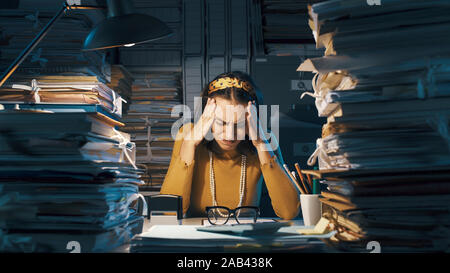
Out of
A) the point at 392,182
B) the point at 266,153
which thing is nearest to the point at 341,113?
the point at 392,182

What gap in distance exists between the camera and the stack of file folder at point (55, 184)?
20.0 inches

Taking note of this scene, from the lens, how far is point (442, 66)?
466 millimetres

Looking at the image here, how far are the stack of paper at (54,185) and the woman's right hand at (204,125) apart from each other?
1165 millimetres

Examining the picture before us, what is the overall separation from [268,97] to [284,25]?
0.54m

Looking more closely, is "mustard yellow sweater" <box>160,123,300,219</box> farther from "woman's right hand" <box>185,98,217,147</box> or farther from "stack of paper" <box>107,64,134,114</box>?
"stack of paper" <box>107,64,134,114</box>

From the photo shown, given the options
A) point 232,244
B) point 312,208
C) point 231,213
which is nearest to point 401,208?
point 232,244

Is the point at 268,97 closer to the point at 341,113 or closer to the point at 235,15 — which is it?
the point at 235,15

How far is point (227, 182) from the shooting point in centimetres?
186

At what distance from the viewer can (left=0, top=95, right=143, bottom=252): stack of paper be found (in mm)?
507

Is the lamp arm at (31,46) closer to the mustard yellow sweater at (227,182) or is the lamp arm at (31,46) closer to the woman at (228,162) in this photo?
the woman at (228,162)

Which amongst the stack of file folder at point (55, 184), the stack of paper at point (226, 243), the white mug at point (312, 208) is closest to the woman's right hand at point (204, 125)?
the white mug at point (312, 208)

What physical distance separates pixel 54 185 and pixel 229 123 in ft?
A: 4.24
